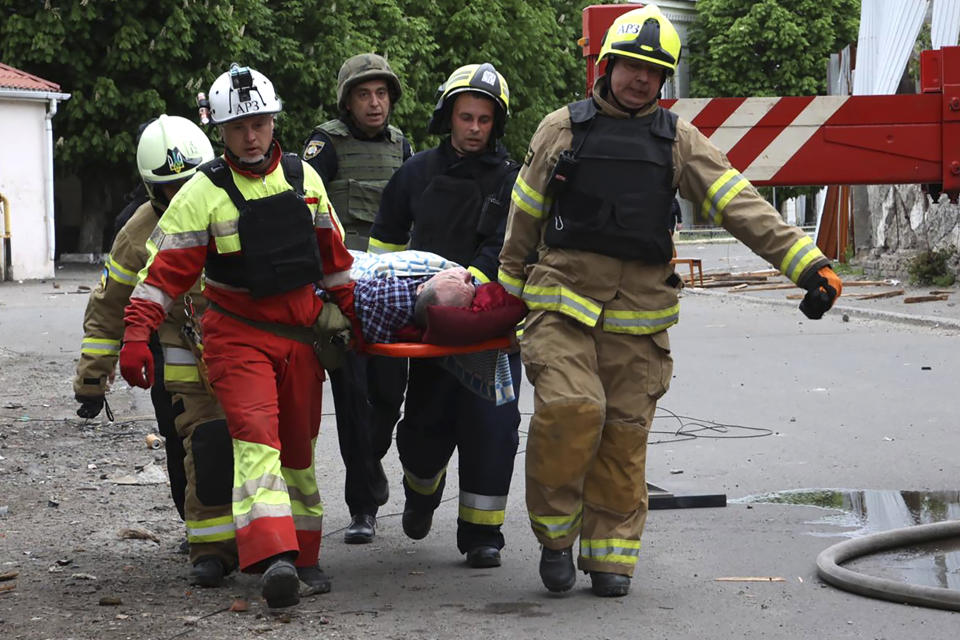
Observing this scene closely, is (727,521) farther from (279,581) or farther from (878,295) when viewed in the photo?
(878,295)

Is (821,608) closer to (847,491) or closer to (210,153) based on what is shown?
(847,491)

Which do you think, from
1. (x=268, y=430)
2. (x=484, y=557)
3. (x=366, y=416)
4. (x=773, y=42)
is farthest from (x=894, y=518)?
(x=773, y=42)

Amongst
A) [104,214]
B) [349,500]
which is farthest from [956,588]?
[104,214]

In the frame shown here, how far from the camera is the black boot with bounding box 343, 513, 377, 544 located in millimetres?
6543

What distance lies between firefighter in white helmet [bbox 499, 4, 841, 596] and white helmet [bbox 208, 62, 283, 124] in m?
1.00

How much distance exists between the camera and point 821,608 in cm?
519

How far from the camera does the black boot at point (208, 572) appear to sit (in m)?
5.69

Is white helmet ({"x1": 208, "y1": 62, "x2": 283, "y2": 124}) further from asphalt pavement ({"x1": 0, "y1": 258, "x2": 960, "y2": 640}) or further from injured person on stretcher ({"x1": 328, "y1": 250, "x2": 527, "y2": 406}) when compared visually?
asphalt pavement ({"x1": 0, "y1": 258, "x2": 960, "y2": 640})

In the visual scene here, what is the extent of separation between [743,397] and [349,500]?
16.6 ft

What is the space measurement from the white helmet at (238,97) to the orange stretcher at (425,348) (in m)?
0.96

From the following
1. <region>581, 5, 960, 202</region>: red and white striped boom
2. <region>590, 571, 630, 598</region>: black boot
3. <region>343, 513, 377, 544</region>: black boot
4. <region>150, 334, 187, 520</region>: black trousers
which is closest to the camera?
<region>590, 571, 630, 598</region>: black boot

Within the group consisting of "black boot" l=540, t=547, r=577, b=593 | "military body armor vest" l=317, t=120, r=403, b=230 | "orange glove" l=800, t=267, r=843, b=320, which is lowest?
"black boot" l=540, t=547, r=577, b=593

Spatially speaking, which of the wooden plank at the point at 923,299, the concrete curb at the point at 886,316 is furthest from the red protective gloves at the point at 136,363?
the wooden plank at the point at 923,299

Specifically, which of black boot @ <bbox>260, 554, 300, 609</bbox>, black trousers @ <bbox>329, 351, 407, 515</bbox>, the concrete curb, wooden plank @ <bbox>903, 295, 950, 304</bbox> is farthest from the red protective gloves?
wooden plank @ <bbox>903, 295, 950, 304</bbox>
